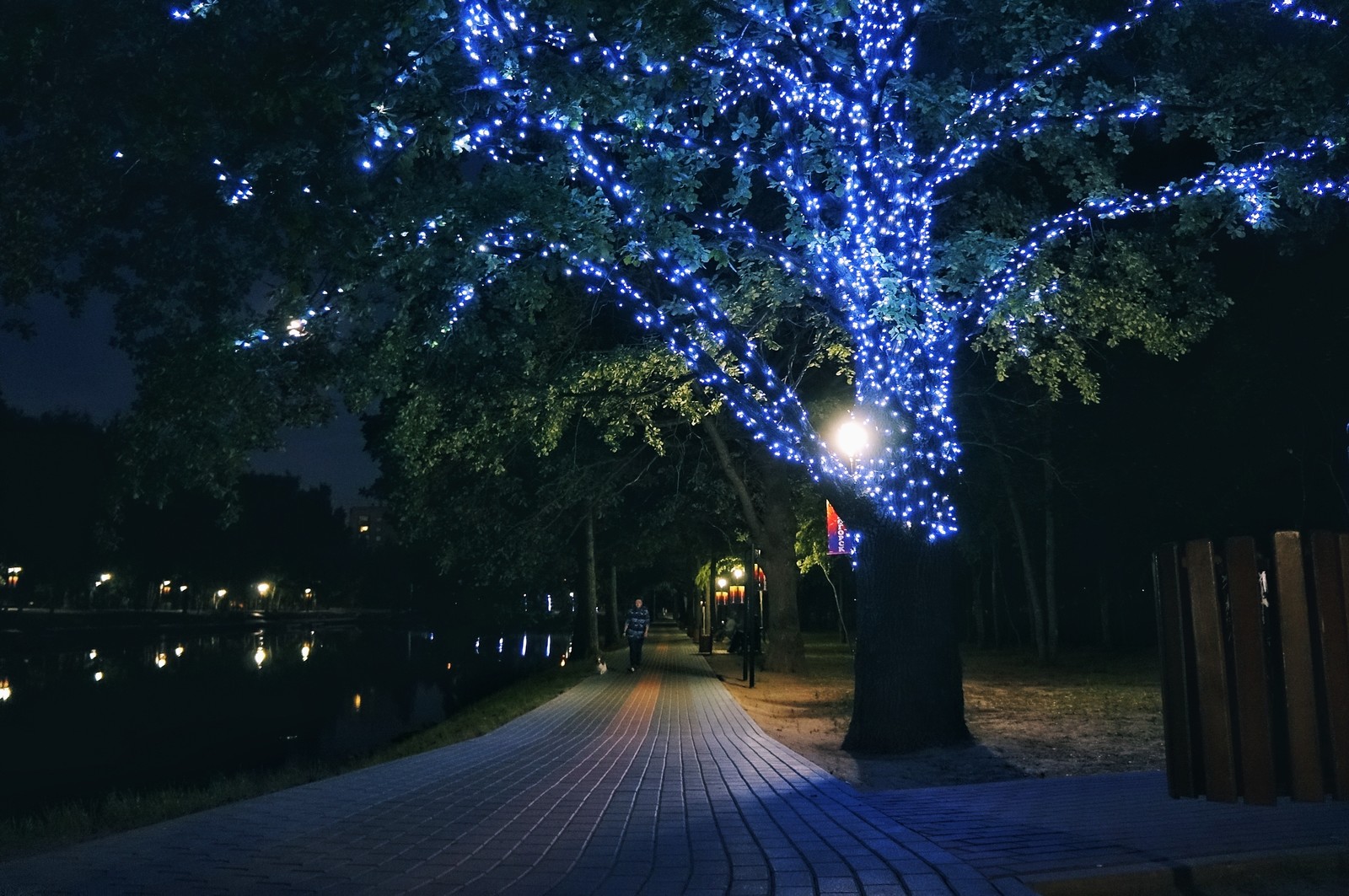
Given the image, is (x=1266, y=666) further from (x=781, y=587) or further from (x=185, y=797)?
(x=781, y=587)

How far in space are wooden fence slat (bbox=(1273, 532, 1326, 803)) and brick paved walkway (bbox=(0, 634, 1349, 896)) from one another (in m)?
0.28

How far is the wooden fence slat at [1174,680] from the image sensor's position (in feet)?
21.4

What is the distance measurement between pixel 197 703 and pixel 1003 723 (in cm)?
1964

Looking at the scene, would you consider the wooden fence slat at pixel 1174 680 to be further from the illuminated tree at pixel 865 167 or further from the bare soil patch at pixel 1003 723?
the illuminated tree at pixel 865 167

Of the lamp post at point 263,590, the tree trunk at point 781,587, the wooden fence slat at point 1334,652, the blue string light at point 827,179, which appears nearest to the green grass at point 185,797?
the blue string light at point 827,179

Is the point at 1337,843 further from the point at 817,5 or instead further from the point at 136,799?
the point at 136,799

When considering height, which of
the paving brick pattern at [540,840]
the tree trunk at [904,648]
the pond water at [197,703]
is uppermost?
the tree trunk at [904,648]

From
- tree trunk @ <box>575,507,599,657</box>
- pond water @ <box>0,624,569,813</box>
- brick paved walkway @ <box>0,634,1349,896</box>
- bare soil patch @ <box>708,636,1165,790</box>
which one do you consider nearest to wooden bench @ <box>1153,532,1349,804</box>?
brick paved walkway @ <box>0,634,1349,896</box>

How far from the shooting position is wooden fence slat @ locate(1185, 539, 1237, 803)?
247 inches

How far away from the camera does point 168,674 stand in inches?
1320

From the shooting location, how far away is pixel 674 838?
6211 millimetres

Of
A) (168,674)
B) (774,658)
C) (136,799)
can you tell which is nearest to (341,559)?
(168,674)

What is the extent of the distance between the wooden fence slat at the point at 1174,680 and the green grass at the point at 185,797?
720 cm

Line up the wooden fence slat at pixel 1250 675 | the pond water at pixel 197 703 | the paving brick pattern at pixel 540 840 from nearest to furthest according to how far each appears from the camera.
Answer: the paving brick pattern at pixel 540 840 < the wooden fence slat at pixel 1250 675 < the pond water at pixel 197 703
